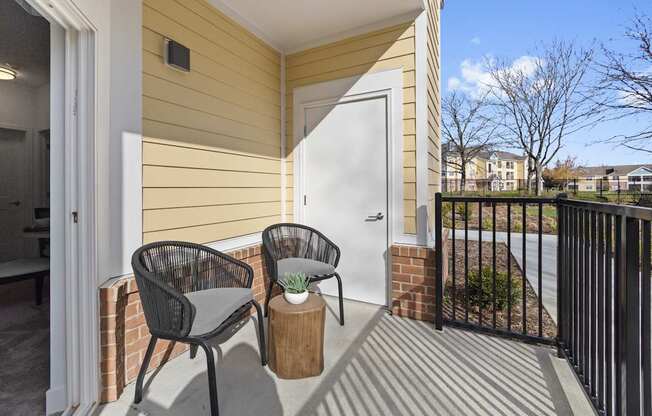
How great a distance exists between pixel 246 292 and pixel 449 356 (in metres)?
1.52

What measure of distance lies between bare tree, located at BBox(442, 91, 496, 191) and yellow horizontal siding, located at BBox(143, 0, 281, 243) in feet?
45.1

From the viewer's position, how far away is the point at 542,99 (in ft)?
37.9

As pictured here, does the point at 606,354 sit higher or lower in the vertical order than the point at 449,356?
higher

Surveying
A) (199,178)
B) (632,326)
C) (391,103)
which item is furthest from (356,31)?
(632,326)

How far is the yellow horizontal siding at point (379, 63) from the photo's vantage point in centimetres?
283

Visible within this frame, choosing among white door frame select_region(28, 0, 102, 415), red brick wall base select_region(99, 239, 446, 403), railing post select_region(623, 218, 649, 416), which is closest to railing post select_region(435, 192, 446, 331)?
railing post select_region(623, 218, 649, 416)

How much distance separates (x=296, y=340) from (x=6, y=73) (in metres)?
4.55

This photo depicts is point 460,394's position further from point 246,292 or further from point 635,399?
point 246,292

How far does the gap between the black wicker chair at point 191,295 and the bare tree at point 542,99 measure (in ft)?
39.7

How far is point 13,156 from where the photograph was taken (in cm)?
423

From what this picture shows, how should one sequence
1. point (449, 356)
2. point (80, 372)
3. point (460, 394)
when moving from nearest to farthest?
point (80, 372) < point (460, 394) < point (449, 356)

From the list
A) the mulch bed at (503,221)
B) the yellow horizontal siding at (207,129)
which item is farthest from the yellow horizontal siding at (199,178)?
the mulch bed at (503,221)

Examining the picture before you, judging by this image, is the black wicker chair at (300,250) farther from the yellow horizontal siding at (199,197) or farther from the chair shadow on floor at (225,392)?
the chair shadow on floor at (225,392)

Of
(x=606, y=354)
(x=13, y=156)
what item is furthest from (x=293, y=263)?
(x=13, y=156)
